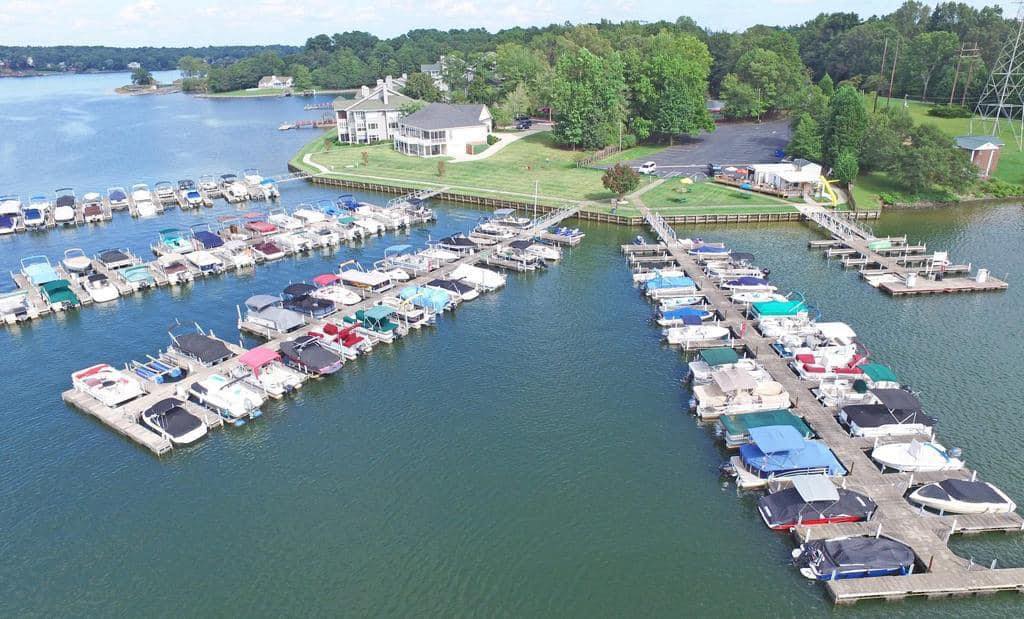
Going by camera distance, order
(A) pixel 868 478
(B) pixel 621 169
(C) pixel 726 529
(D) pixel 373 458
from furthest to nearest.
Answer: (B) pixel 621 169 → (D) pixel 373 458 → (A) pixel 868 478 → (C) pixel 726 529

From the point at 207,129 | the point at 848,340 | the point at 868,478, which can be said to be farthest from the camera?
the point at 207,129

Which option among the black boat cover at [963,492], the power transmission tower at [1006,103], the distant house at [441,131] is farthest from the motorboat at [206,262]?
the power transmission tower at [1006,103]

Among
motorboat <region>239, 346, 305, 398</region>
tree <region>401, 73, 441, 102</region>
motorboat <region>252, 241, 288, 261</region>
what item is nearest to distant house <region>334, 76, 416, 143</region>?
tree <region>401, 73, 441, 102</region>

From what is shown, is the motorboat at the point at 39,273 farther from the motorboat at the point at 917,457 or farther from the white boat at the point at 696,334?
the motorboat at the point at 917,457

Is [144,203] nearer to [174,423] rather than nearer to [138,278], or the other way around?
[138,278]

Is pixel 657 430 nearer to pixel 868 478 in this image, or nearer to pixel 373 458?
pixel 868 478

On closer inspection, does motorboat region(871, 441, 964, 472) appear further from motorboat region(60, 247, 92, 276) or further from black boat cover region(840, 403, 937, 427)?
motorboat region(60, 247, 92, 276)

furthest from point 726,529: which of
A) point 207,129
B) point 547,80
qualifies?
point 207,129
